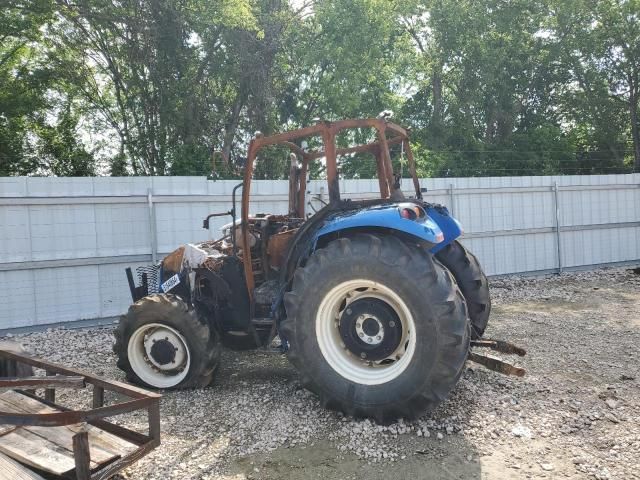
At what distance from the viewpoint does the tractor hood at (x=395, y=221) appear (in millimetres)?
3602

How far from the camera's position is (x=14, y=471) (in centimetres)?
250

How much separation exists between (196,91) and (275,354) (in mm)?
9598

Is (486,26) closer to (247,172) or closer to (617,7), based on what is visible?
(617,7)

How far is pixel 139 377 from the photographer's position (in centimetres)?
456

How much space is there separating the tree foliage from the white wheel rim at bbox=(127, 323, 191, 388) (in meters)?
5.00

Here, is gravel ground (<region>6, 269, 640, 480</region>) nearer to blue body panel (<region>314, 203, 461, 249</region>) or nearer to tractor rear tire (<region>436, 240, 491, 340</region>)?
tractor rear tire (<region>436, 240, 491, 340</region>)

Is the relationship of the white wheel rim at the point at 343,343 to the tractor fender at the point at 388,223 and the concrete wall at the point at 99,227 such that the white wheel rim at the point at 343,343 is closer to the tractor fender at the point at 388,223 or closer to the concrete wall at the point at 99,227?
the tractor fender at the point at 388,223

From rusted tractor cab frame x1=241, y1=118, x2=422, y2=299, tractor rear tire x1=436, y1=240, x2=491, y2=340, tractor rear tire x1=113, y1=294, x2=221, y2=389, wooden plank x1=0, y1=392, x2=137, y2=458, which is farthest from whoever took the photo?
tractor rear tire x1=436, y1=240, x2=491, y2=340

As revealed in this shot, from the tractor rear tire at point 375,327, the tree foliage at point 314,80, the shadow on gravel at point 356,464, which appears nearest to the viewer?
the shadow on gravel at point 356,464

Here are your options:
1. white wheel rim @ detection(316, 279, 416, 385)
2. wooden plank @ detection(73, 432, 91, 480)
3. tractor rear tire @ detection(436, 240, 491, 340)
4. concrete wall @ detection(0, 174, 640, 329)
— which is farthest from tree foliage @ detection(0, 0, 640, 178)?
wooden plank @ detection(73, 432, 91, 480)

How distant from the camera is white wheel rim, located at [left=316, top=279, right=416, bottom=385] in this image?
11.9 ft

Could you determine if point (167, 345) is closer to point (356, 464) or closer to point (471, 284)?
point (356, 464)

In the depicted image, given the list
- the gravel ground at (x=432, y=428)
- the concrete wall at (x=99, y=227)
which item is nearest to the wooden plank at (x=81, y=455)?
the gravel ground at (x=432, y=428)

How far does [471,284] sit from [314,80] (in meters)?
13.1
